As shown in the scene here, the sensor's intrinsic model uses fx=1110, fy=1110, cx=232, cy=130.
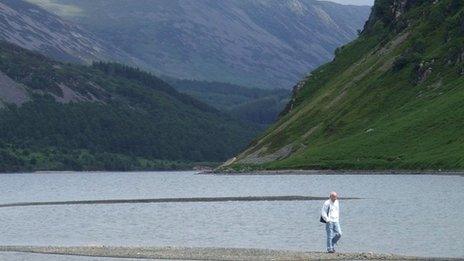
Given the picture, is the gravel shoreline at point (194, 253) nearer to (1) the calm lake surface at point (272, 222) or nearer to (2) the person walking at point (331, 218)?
(2) the person walking at point (331, 218)

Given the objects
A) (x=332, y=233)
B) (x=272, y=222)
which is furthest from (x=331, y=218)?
(x=272, y=222)

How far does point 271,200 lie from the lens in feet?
489

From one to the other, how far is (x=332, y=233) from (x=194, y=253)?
10.2m

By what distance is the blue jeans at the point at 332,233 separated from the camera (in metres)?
74.7

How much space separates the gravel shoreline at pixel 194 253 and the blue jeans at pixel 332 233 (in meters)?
0.82

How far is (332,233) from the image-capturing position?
7481 centimetres

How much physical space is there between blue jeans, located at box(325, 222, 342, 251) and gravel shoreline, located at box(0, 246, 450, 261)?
32.4 inches

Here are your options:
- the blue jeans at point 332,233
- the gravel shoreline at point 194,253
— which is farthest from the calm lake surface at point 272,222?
the gravel shoreline at point 194,253

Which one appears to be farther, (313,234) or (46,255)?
(313,234)

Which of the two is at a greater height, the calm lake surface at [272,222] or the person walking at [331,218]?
the person walking at [331,218]

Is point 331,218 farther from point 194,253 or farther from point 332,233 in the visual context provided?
point 194,253

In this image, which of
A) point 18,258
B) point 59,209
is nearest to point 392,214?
point 18,258

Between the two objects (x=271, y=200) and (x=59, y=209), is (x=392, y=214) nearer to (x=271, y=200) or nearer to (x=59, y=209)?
(x=271, y=200)

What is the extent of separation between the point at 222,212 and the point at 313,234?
119 feet
